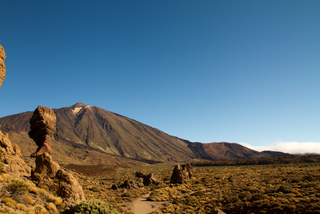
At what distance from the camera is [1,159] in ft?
43.5

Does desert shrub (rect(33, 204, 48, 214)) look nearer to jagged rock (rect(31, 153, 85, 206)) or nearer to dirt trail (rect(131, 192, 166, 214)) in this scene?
A: jagged rock (rect(31, 153, 85, 206))

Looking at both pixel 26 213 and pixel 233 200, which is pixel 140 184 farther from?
pixel 26 213

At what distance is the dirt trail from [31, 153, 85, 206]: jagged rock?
8104 mm

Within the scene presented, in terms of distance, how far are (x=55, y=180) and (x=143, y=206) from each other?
1141 cm

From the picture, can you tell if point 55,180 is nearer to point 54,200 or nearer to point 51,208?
point 54,200

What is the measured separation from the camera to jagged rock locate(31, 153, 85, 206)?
481 inches

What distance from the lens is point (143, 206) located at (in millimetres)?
20625

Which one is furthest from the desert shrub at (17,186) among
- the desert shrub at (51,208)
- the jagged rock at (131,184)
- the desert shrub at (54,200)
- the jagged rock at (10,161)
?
the jagged rock at (131,184)

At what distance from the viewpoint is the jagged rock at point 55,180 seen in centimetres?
1223

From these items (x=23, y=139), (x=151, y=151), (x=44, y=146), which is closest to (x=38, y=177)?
(x=44, y=146)

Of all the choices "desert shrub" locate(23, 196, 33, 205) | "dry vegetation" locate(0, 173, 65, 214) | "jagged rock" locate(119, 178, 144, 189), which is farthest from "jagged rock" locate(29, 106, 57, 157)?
"desert shrub" locate(23, 196, 33, 205)

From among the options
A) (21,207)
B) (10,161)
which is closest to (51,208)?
(21,207)

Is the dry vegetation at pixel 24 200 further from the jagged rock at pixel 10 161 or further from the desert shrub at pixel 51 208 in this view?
the jagged rock at pixel 10 161

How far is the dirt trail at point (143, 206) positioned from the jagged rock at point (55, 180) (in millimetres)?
8104
